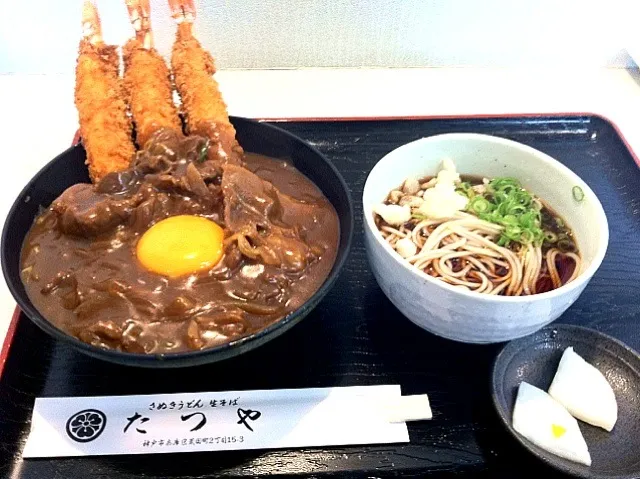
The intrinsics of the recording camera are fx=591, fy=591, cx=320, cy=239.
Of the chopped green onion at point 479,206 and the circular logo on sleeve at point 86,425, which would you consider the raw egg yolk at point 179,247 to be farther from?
the chopped green onion at point 479,206

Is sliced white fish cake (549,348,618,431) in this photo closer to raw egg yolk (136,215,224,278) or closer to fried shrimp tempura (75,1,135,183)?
raw egg yolk (136,215,224,278)

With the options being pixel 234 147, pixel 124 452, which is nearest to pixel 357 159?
pixel 234 147

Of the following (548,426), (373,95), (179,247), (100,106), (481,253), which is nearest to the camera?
(548,426)

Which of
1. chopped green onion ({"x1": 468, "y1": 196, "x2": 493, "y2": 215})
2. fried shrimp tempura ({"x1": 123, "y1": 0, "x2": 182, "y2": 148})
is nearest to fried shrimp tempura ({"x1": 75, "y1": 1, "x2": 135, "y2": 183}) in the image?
fried shrimp tempura ({"x1": 123, "y1": 0, "x2": 182, "y2": 148})

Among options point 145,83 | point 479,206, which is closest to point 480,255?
point 479,206

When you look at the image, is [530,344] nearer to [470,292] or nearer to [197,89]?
[470,292]

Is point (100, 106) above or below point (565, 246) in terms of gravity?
above

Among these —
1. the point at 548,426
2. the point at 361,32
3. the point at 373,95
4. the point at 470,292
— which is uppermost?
the point at 361,32
